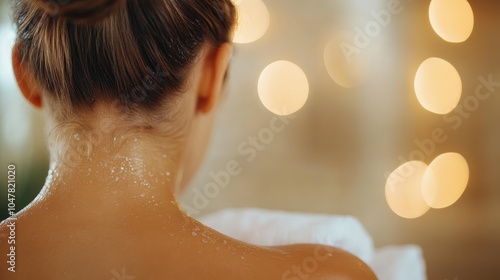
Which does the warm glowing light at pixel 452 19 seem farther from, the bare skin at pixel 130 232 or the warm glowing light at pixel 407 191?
the bare skin at pixel 130 232

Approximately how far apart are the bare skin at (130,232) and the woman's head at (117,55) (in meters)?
0.01

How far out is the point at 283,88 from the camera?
91.7 inches

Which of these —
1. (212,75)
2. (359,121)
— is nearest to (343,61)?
(359,121)

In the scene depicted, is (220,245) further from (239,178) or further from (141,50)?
(239,178)

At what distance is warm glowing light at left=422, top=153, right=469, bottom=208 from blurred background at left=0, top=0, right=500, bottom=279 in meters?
0.04

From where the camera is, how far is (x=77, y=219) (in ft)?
1.93

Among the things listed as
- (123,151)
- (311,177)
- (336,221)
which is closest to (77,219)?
(123,151)

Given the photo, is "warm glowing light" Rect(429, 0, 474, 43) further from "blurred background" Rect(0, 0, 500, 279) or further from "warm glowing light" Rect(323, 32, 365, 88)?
"warm glowing light" Rect(323, 32, 365, 88)

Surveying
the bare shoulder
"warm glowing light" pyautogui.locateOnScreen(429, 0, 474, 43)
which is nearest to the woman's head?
the bare shoulder

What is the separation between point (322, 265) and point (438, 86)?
1.70m

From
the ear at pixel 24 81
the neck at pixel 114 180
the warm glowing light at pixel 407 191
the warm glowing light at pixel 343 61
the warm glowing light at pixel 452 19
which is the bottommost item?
the warm glowing light at pixel 407 191

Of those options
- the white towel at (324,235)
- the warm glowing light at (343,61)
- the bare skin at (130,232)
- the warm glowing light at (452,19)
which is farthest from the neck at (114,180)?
the warm glowing light at (343,61)

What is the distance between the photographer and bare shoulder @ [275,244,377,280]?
2.00 feet

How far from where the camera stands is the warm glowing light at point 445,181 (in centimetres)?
222
